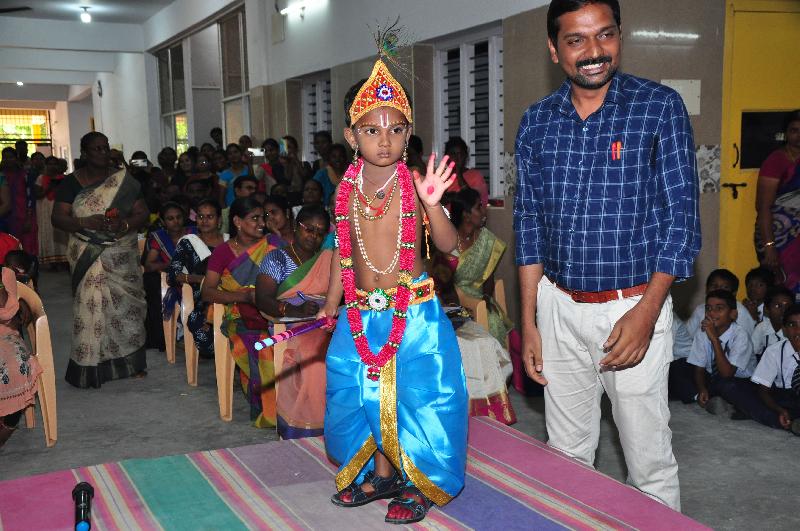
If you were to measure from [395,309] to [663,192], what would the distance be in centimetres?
82

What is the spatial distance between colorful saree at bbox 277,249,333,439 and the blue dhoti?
1571 mm

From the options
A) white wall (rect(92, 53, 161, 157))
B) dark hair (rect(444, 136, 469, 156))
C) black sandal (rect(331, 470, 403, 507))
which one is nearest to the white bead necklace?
black sandal (rect(331, 470, 403, 507))

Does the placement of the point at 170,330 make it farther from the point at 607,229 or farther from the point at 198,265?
the point at 607,229

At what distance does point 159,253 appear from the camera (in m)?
6.25

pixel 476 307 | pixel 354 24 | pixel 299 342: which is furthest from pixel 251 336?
pixel 354 24

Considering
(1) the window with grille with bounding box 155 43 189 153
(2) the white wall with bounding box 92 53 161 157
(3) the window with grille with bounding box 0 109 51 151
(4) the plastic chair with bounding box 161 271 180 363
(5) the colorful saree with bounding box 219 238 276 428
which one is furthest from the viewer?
(3) the window with grille with bounding box 0 109 51 151

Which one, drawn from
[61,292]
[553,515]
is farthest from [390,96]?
[61,292]

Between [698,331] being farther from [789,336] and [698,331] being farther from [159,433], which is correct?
[159,433]

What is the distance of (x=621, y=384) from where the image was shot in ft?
7.06

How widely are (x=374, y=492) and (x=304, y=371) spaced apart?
1682 mm

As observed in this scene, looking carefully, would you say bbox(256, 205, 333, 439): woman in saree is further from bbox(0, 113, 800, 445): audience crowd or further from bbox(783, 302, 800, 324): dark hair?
bbox(783, 302, 800, 324): dark hair

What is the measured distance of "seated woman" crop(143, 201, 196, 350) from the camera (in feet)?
20.5

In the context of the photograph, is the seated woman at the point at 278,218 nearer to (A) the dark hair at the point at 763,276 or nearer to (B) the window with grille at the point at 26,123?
(A) the dark hair at the point at 763,276

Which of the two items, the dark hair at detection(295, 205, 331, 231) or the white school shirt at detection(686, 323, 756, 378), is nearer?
the dark hair at detection(295, 205, 331, 231)
